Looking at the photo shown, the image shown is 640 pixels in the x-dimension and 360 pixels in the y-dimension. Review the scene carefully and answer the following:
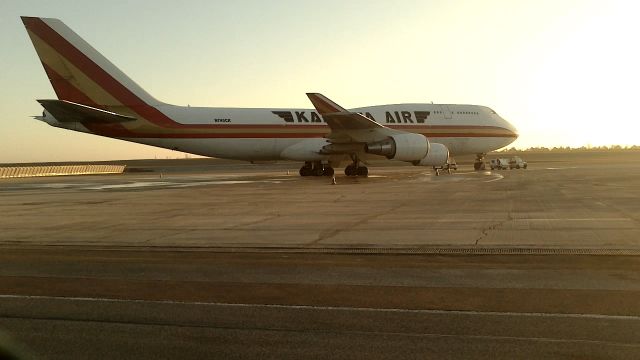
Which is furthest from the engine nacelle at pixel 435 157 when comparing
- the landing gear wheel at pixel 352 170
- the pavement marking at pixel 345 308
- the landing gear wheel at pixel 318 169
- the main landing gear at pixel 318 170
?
the pavement marking at pixel 345 308

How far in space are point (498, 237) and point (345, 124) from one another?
21.1 m

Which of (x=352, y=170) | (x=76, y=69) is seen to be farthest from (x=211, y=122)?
(x=352, y=170)

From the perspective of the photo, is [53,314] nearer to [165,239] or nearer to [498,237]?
[165,239]

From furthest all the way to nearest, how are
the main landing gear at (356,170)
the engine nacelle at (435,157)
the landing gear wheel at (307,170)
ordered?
the landing gear wheel at (307,170) < the main landing gear at (356,170) < the engine nacelle at (435,157)

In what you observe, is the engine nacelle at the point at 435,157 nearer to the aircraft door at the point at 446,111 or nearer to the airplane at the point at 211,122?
the airplane at the point at 211,122

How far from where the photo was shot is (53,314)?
6000 mm

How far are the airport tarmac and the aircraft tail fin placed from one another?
16847 mm

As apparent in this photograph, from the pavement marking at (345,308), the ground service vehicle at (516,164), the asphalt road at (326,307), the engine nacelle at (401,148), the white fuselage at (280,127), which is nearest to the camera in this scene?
the asphalt road at (326,307)

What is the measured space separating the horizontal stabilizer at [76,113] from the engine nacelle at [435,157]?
15819 millimetres

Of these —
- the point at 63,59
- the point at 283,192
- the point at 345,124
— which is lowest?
the point at 283,192

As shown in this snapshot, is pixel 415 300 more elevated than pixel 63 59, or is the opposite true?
pixel 63 59

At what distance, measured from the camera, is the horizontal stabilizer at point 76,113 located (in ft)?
89.0

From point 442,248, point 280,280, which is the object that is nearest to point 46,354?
point 280,280

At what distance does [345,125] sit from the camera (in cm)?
3142
